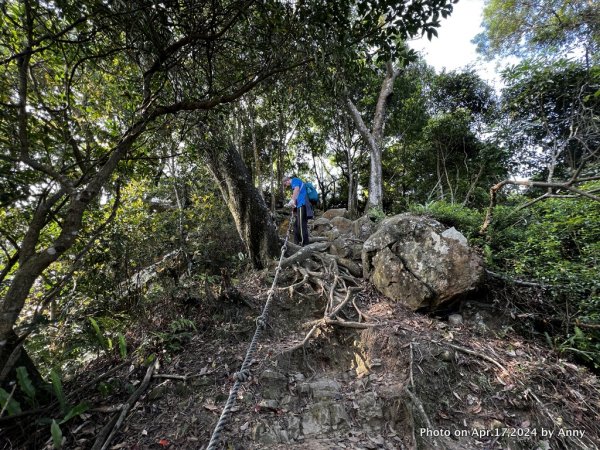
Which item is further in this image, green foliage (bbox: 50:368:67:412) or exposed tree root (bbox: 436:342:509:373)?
exposed tree root (bbox: 436:342:509:373)

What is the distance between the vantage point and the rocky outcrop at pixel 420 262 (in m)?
4.04

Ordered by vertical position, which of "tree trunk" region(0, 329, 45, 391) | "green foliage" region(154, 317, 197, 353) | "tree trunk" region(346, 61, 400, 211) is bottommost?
"green foliage" region(154, 317, 197, 353)

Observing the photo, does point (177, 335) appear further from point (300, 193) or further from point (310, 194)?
point (310, 194)

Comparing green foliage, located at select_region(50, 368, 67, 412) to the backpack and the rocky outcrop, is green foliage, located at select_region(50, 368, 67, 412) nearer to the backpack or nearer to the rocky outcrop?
the rocky outcrop

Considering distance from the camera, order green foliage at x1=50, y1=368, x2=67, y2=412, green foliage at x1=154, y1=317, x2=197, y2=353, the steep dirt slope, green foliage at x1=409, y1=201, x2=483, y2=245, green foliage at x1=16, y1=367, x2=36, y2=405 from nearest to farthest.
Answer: green foliage at x1=16, y1=367, x2=36, y2=405 < green foliage at x1=50, y1=368, x2=67, y2=412 < the steep dirt slope < green foliage at x1=154, y1=317, x2=197, y2=353 < green foliage at x1=409, y1=201, x2=483, y2=245

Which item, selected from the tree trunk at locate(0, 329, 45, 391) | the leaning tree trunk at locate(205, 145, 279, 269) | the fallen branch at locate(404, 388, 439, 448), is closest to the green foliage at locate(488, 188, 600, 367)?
the fallen branch at locate(404, 388, 439, 448)

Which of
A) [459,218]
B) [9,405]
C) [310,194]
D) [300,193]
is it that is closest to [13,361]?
[9,405]

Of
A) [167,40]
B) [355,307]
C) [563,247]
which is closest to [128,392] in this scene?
[355,307]

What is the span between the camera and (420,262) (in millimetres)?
4309

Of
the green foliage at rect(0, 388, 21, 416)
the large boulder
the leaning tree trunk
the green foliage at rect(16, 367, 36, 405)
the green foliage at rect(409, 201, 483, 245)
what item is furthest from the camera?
the leaning tree trunk

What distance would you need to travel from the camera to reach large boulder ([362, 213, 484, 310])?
404 centimetres

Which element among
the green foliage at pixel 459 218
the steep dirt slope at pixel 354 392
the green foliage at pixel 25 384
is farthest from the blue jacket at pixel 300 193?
the green foliage at pixel 25 384

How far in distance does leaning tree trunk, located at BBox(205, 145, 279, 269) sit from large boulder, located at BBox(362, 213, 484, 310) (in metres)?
2.22

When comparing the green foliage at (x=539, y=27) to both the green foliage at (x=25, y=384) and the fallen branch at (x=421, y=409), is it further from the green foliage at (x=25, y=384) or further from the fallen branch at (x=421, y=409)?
the green foliage at (x=25, y=384)
